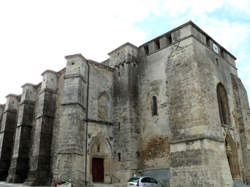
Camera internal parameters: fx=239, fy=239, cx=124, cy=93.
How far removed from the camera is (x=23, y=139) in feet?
61.9

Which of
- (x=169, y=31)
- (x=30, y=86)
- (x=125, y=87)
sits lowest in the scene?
(x=125, y=87)

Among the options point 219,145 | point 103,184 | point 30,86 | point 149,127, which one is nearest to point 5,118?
point 30,86

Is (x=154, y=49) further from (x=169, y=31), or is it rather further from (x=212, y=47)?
(x=212, y=47)

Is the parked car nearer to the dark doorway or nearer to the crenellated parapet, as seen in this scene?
the dark doorway

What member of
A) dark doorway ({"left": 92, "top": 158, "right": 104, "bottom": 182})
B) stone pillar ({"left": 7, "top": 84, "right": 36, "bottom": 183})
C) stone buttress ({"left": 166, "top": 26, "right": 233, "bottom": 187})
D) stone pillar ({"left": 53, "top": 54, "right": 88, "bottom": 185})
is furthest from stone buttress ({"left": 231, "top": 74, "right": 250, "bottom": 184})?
stone pillar ({"left": 7, "top": 84, "right": 36, "bottom": 183})

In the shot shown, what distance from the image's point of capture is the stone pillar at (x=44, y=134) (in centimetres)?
1559

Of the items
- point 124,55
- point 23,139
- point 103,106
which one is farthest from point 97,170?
point 124,55

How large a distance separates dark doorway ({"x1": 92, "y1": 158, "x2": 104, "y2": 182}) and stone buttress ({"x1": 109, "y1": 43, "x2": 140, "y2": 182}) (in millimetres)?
1018

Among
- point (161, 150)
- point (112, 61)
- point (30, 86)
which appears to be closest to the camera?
point (161, 150)

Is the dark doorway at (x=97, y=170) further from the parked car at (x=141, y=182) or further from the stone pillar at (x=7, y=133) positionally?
the stone pillar at (x=7, y=133)

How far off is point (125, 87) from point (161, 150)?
Result: 201 inches

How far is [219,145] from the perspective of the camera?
41.7 ft

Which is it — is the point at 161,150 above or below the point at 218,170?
above

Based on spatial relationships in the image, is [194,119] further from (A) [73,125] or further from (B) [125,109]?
(A) [73,125]
